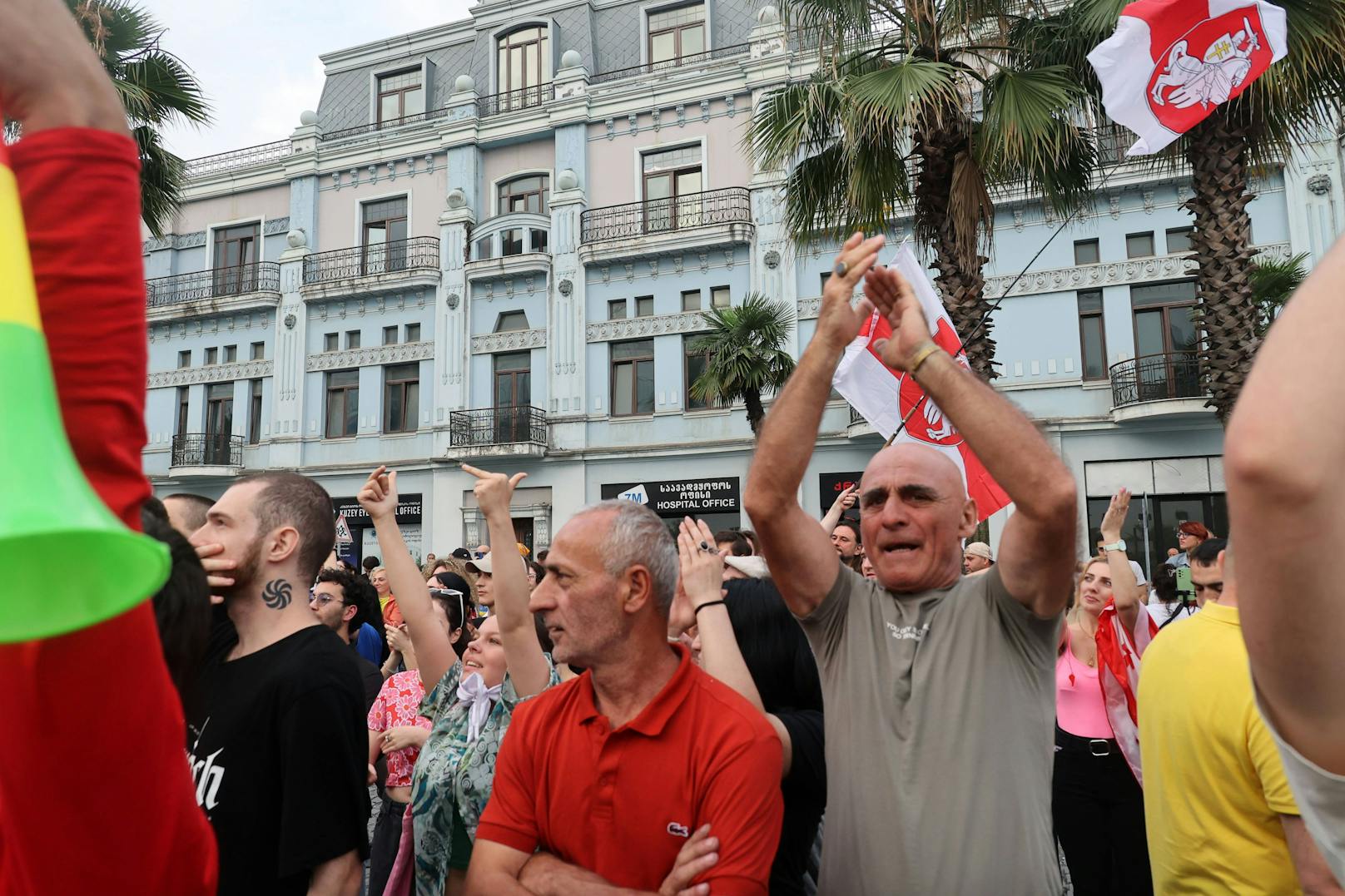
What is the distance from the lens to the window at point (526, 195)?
25.8 metres

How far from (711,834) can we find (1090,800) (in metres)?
3.57

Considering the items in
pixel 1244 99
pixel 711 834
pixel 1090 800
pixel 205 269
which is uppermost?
pixel 205 269

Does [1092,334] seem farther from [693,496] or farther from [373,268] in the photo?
[373,268]

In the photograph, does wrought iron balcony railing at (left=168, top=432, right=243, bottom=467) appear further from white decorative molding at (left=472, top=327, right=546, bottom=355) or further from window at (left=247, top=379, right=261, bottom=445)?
white decorative molding at (left=472, top=327, right=546, bottom=355)

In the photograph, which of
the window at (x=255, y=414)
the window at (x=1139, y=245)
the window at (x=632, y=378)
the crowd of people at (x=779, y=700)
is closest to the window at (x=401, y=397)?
the window at (x=255, y=414)

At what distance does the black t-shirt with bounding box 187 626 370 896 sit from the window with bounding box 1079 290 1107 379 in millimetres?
20332

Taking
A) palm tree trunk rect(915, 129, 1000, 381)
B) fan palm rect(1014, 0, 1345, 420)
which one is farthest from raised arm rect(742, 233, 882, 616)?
palm tree trunk rect(915, 129, 1000, 381)

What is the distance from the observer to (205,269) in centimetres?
2869

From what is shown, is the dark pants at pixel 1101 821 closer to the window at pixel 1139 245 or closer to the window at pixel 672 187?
the window at pixel 1139 245

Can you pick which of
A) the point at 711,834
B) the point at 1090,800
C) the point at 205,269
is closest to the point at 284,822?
the point at 711,834

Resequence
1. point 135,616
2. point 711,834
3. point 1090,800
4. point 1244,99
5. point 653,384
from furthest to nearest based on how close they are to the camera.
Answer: point 653,384 < point 1244,99 < point 1090,800 < point 711,834 < point 135,616

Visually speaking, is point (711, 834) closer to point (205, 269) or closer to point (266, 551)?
point (266, 551)

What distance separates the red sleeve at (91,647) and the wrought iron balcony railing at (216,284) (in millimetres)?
29060

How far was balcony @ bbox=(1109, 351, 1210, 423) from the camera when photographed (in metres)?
18.5
